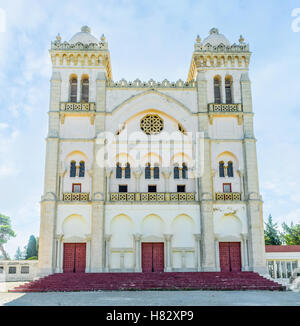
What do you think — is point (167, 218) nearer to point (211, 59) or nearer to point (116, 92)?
point (116, 92)

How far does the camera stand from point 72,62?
34.8 meters

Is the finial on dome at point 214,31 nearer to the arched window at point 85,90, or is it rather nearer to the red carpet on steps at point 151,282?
the arched window at point 85,90

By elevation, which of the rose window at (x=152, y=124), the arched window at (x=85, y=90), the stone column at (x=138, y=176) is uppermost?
the arched window at (x=85, y=90)

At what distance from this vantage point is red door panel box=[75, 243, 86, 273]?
30219 millimetres

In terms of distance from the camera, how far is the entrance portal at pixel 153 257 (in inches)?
1207

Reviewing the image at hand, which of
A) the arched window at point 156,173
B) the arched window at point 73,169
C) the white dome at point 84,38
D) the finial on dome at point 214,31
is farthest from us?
the finial on dome at point 214,31

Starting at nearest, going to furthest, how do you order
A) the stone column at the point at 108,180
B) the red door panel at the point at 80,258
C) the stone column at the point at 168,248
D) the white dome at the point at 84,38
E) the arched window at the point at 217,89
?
the red door panel at the point at 80,258
the stone column at the point at 168,248
the stone column at the point at 108,180
the arched window at the point at 217,89
the white dome at the point at 84,38

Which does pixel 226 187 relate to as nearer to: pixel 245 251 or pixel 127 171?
pixel 245 251

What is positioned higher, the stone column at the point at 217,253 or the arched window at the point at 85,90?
the arched window at the point at 85,90

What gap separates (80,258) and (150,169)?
9075 millimetres

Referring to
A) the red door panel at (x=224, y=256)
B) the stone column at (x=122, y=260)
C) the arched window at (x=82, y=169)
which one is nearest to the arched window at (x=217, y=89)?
the red door panel at (x=224, y=256)

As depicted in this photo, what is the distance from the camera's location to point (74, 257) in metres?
30.5

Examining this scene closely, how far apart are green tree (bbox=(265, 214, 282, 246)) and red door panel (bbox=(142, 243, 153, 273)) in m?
29.7
